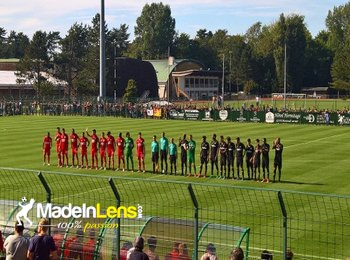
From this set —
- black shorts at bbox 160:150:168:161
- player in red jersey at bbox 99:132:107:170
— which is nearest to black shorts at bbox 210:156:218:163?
black shorts at bbox 160:150:168:161

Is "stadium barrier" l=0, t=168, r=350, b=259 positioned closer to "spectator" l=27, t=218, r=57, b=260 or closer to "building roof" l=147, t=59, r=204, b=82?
"spectator" l=27, t=218, r=57, b=260

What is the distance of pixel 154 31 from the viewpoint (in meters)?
154

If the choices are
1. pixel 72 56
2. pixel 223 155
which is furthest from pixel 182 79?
pixel 223 155

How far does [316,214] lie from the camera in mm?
17953

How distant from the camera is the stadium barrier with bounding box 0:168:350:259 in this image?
1052cm

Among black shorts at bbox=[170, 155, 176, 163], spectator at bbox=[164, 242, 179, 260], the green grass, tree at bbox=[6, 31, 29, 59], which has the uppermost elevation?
tree at bbox=[6, 31, 29, 59]

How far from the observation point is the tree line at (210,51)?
99.3 meters

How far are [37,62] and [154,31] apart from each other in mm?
59204

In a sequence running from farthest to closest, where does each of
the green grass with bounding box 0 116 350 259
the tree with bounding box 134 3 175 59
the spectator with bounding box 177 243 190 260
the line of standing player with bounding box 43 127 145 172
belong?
the tree with bounding box 134 3 175 59, the line of standing player with bounding box 43 127 145 172, the green grass with bounding box 0 116 350 259, the spectator with bounding box 177 243 190 260

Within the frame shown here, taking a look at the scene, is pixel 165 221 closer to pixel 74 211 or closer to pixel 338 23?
pixel 74 211

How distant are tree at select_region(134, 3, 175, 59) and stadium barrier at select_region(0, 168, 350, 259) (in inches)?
5111

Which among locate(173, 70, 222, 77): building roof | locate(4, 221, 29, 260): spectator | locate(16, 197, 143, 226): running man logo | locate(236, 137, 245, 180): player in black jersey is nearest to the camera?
locate(4, 221, 29, 260): spectator

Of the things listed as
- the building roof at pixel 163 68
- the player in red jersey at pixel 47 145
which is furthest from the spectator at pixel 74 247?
the building roof at pixel 163 68

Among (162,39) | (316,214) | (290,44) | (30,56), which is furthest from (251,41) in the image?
(316,214)
